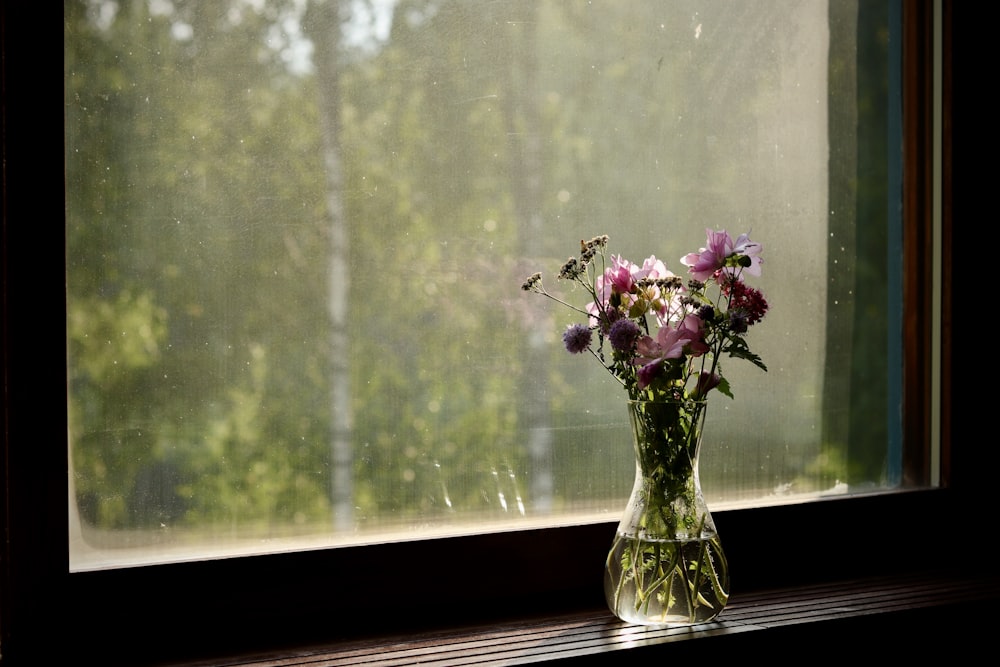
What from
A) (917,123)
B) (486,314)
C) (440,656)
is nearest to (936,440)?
(917,123)

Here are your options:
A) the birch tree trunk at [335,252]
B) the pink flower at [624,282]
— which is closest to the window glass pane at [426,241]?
the birch tree trunk at [335,252]

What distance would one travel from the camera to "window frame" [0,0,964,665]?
97 centimetres

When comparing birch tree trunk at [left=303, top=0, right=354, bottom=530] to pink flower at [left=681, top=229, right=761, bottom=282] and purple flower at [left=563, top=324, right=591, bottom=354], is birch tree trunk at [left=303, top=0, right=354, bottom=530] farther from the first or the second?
pink flower at [left=681, top=229, right=761, bottom=282]

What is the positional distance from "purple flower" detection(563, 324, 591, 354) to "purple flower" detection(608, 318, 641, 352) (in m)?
0.03

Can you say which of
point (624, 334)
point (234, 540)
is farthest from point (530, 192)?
point (234, 540)

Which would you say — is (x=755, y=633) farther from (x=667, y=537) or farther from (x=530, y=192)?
(x=530, y=192)

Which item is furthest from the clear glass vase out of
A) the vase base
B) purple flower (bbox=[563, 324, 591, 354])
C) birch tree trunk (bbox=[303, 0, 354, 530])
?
birch tree trunk (bbox=[303, 0, 354, 530])

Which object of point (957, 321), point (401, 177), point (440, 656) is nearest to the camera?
point (440, 656)

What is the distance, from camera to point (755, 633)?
108cm

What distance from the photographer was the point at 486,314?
1183 millimetres

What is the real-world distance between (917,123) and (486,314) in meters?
0.75

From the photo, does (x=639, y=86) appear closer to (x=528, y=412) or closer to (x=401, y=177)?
(x=401, y=177)

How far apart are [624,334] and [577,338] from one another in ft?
0.18

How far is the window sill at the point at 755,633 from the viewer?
39.7 inches
